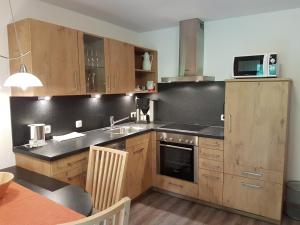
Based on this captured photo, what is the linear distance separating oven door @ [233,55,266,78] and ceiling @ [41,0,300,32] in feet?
1.97

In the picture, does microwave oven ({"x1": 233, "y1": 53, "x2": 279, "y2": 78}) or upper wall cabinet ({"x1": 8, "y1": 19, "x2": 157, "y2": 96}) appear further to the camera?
microwave oven ({"x1": 233, "y1": 53, "x2": 279, "y2": 78})

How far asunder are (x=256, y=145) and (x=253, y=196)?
1.99ft

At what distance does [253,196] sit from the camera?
2.65 meters

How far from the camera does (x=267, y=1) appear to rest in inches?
98.5

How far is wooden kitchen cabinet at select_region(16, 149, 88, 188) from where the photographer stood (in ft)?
6.62

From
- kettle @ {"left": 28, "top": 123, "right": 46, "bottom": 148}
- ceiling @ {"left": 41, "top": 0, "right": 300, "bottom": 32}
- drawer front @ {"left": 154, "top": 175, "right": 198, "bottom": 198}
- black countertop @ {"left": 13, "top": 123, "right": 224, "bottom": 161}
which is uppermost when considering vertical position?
ceiling @ {"left": 41, "top": 0, "right": 300, "bottom": 32}

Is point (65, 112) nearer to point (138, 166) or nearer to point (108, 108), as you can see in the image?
point (108, 108)

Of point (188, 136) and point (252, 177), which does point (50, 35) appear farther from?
point (252, 177)

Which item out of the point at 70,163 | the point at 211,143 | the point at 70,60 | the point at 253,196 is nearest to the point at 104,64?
the point at 70,60

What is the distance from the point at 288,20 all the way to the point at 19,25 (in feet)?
9.86

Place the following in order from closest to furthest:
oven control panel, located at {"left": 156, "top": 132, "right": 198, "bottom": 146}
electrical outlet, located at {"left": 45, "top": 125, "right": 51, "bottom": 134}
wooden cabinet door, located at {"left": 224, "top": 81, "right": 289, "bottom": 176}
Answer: wooden cabinet door, located at {"left": 224, "top": 81, "right": 289, "bottom": 176}
electrical outlet, located at {"left": 45, "top": 125, "right": 51, "bottom": 134}
oven control panel, located at {"left": 156, "top": 132, "right": 198, "bottom": 146}

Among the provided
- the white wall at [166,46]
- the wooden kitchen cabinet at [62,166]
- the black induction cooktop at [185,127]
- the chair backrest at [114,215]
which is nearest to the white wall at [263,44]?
the white wall at [166,46]

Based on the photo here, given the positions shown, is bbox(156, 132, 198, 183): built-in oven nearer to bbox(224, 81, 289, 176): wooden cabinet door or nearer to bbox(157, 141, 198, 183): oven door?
bbox(157, 141, 198, 183): oven door

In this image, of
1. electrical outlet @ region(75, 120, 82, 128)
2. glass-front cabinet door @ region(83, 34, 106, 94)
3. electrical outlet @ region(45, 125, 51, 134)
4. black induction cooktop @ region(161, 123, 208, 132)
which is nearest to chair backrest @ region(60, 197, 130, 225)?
electrical outlet @ region(45, 125, 51, 134)
